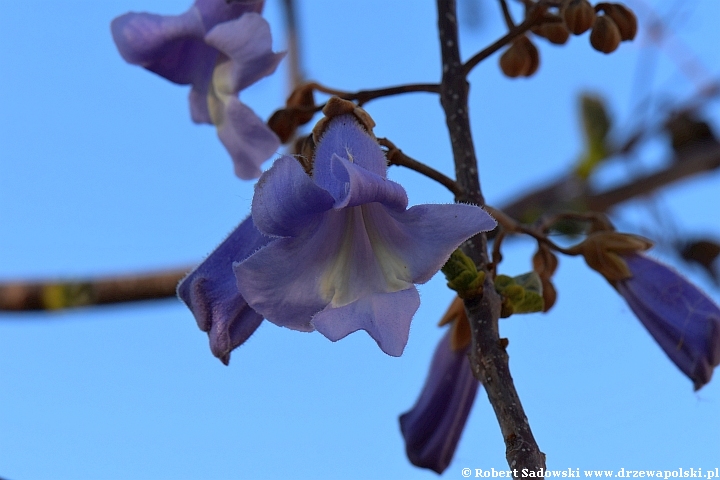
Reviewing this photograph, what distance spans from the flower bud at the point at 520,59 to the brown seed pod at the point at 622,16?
0.16 metres

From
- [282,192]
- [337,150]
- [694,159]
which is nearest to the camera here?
[282,192]

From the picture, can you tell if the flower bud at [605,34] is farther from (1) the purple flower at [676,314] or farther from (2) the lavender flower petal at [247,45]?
(2) the lavender flower petal at [247,45]

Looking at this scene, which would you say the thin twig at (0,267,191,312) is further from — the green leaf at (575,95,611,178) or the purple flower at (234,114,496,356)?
→ the green leaf at (575,95,611,178)

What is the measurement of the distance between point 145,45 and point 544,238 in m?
0.71

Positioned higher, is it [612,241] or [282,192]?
[612,241]

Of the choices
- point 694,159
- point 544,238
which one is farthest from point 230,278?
point 694,159

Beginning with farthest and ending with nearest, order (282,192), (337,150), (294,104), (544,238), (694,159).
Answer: (694,159) → (294,104) → (544,238) → (337,150) → (282,192)

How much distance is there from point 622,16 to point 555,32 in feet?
0.36

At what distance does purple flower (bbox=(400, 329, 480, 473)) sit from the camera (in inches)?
57.9

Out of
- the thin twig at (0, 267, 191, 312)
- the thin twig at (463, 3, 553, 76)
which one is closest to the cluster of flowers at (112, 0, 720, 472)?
the thin twig at (463, 3, 553, 76)

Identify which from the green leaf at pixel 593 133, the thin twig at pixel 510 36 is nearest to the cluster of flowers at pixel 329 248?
the thin twig at pixel 510 36

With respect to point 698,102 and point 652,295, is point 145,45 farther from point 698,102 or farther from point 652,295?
point 698,102

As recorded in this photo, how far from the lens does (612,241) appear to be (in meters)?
1.51

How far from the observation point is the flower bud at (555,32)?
1.50m
